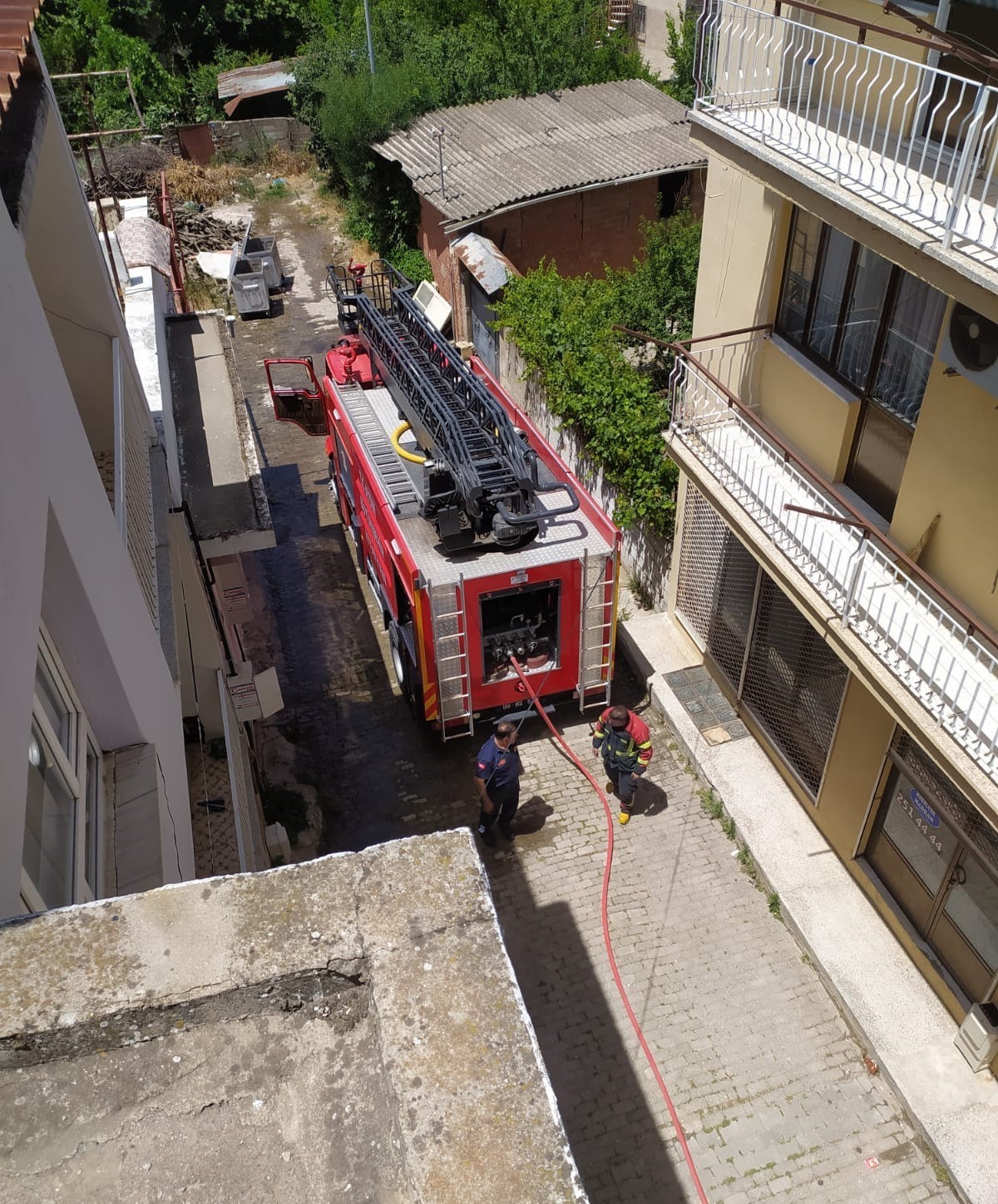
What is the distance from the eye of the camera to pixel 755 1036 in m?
7.25

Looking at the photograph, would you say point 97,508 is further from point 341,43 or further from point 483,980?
point 341,43

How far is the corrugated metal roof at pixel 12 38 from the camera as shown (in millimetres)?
3980

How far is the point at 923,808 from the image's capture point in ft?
23.4

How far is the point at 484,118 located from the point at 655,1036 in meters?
18.8

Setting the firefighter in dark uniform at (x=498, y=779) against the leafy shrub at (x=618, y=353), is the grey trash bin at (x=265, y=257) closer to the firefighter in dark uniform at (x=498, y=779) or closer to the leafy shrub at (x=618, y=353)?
the leafy shrub at (x=618, y=353)

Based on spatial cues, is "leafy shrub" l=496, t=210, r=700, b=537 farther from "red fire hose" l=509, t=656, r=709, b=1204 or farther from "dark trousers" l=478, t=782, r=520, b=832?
"dark trousers" l=478, t=782, r=520, b=832

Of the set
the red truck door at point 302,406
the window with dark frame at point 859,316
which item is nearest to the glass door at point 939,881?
the window with dark frame at point 859,316

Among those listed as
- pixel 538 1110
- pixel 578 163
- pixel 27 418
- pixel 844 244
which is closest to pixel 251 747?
pixel 27 418

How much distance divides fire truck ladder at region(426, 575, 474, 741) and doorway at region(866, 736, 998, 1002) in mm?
4083

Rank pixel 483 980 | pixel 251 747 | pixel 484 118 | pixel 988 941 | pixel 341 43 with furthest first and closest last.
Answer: pixel 341 43
pixel 484 118
pixel 251 747
pixel 988 941
pixel 483 980

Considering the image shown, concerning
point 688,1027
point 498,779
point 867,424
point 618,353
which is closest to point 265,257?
point 618,353

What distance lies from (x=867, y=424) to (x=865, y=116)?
226cm

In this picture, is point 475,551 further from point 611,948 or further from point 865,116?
point 865,116

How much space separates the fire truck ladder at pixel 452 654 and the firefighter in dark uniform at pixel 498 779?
106 centimetres
